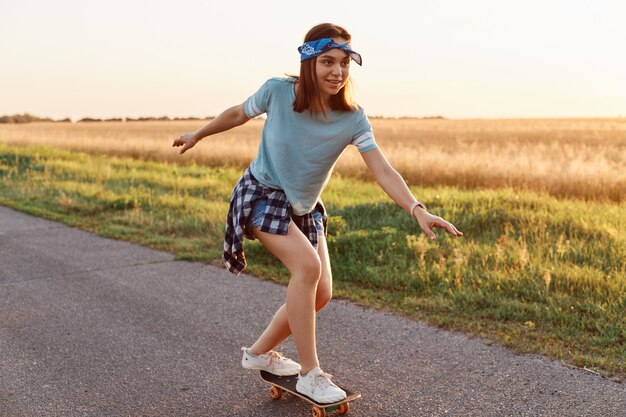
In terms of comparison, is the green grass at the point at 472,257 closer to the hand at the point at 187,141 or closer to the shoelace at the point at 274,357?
the shoelace at the point at 274,357

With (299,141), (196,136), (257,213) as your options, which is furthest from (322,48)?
(196,136)

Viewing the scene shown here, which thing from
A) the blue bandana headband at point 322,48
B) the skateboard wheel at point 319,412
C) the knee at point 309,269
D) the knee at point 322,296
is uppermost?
the blue bandana headband at point 322,48

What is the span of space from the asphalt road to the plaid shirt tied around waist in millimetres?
803

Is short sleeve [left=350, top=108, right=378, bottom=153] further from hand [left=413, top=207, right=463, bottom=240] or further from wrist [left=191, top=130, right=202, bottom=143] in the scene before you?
wrist [left=191, top=130, right=202, bottom=143]

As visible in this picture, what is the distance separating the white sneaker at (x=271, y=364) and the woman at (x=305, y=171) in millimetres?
235

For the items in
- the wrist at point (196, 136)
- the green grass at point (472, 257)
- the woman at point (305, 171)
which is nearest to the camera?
the woman at point (305, 171)

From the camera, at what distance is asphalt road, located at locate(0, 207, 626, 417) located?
148 inches

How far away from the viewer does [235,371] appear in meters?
4.28

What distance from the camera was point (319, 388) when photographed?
353cm

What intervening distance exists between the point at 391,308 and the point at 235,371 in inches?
66.6

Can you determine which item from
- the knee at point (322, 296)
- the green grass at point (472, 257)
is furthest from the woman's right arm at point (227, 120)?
the green grass at point (472, 257)

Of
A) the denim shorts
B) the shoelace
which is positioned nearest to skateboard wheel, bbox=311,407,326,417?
the shoelace

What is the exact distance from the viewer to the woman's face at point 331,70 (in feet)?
11.1

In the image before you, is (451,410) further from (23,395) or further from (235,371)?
(23,395)
